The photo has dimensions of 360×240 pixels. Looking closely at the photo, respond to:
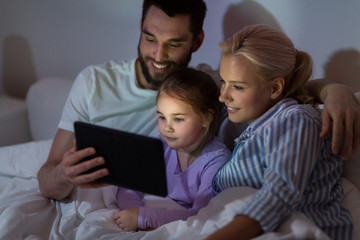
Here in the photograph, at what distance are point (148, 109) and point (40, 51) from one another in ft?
3.64

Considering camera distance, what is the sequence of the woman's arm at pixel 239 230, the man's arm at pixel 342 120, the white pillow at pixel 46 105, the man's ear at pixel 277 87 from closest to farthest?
the woman's arm at pixel 239 230, the man's arm at pixel 342 120, the man's ear at pixel 277 87, the white pillow at pixel 46 105

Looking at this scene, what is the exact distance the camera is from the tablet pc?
1.03m

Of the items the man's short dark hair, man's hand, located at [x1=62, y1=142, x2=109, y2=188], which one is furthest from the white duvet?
the man's short dark hair

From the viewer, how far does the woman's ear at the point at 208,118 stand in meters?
1.28

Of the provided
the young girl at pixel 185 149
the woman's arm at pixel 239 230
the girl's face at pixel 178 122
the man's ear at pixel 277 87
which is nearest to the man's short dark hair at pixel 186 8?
the young girl at pixel 185 149

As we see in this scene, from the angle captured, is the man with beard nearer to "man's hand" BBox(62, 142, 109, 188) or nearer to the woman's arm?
"man's hand" BBox(62, 142, 109, 188)

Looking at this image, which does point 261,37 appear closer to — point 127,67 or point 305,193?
point 305,193

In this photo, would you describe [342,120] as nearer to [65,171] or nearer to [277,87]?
[277,87]

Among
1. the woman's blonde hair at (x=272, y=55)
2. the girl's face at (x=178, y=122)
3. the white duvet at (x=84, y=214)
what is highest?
the woman's blonde hair at (x=272, y=55)

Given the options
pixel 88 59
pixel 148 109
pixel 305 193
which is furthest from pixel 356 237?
pixel 88 59

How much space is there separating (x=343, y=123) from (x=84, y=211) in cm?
85

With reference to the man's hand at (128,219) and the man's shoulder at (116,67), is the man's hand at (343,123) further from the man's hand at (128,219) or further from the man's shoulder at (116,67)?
the man's shoulder at (116,67)

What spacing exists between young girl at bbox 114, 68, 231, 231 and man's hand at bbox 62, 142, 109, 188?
154 mm

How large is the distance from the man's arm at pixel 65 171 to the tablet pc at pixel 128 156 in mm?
27
